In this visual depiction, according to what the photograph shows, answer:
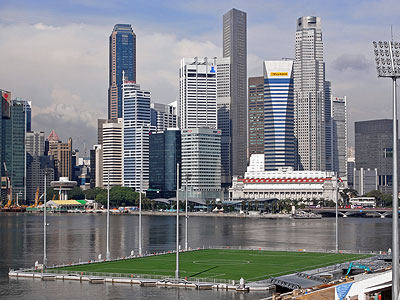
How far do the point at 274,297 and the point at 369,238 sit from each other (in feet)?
333

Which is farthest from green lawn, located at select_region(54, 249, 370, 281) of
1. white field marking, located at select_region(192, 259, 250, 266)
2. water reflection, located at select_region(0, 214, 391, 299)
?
water reflection, located at select_region(0, 214, 391, 299)

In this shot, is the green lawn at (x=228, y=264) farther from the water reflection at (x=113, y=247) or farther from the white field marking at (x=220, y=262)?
the water reflection at (x=113, y=247)

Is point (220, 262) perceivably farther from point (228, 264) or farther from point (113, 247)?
point (113, 247)

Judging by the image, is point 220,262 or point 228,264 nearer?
point 228,264

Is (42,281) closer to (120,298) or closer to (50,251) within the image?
(120,298)

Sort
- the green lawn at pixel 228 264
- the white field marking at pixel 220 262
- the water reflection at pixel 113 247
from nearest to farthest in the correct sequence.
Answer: the water reflection at pixel 113 247 → the green lawn at pixel 228 264 → the white field marking at pixel 220 262

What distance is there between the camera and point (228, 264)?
8794 centimetres

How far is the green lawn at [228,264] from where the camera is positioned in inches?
3133

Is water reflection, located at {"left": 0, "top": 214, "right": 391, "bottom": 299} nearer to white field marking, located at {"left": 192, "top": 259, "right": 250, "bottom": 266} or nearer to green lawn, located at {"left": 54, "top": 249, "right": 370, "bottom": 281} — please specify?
green lawn, located at {"left": 54, "top": 249, "right": 370, "bottom": 281}

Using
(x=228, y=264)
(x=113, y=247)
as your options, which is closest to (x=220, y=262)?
(x=228, y=264)

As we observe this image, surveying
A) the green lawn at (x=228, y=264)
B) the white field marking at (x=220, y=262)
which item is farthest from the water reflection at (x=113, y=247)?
the white field marking at (x=220, y=262)

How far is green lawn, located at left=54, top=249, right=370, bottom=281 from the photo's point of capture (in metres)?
79.6

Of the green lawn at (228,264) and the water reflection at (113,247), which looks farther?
the green lawn at (228,264)

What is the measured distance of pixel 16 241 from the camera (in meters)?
147
